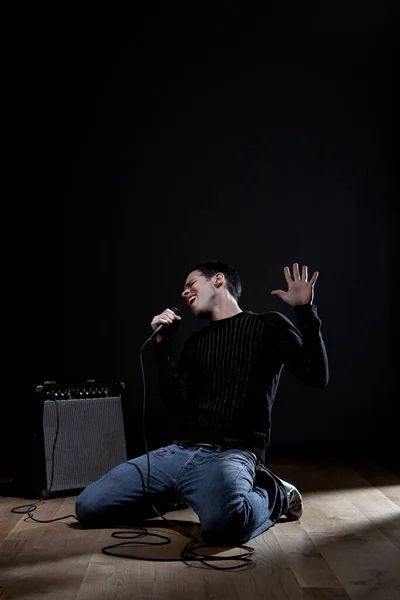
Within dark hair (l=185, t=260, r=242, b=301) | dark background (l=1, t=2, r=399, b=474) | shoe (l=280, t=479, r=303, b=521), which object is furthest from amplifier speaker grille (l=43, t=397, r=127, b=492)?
dark background (l=1, t=2, r=399, b=474)

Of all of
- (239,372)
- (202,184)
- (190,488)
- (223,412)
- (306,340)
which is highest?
(202,184)

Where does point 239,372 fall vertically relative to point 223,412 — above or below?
above

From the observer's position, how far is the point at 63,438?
2883 millimetres

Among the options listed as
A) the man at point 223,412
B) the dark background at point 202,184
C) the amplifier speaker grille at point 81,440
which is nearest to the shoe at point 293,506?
the man at point 223,412

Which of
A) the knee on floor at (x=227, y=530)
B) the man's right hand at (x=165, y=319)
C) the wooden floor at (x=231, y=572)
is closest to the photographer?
the wooden floor at (x=231, y=572)

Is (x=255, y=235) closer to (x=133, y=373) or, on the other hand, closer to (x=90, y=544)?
(x=133, y=373)

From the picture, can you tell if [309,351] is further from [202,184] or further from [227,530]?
[202,184]

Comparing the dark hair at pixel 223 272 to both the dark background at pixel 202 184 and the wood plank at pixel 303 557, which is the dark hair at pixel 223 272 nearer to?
the wood plank at pixel 303 557

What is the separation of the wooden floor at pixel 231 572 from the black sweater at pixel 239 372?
33cm

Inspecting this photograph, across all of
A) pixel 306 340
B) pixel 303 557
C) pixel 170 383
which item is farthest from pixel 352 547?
pixel 170 383

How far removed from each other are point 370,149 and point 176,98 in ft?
4.46

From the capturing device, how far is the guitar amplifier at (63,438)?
2.82 meters

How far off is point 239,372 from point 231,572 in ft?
2.58

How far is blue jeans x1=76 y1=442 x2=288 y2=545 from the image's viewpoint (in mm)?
1994
